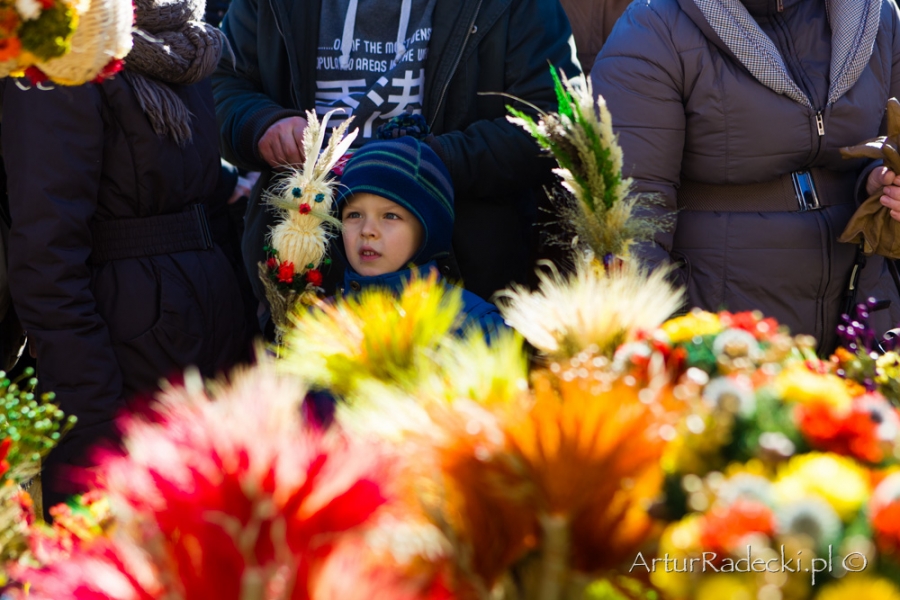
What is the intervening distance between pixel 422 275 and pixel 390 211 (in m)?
0.19

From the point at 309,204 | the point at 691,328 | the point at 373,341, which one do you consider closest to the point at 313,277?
the point at 309,204

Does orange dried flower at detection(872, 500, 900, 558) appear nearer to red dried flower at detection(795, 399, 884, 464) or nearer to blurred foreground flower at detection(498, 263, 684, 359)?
red dried flower at detection(795, 399, 884, 464)

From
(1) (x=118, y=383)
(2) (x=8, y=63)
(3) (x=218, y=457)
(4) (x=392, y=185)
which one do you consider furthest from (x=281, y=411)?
(1) (x=118, y=383)

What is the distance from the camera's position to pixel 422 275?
226 centimetres

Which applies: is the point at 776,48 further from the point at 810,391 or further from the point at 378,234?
the point at 810,391

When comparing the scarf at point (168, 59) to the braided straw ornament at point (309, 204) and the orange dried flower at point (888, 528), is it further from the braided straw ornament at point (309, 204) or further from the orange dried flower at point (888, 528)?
the orange dried flower at point (888, 528)

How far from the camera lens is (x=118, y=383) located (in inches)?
98.0

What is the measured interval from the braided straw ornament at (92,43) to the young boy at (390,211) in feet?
3.19

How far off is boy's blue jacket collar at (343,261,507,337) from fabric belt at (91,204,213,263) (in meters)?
0.61

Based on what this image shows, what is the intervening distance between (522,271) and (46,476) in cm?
149

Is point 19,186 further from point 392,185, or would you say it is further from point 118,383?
point 392,185

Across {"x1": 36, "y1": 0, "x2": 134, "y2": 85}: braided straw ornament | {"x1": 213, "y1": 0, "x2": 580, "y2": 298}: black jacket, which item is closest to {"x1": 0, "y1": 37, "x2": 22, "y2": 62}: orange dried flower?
{"x1": 36, "y1": 0, "x2": 134, "y2": 85}: braided straw ornament

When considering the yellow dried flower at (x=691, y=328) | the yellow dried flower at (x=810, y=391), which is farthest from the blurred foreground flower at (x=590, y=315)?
the yellow dried flower at (x=810, y=391)

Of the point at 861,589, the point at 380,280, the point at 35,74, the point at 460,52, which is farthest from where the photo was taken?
the point at 460,52
